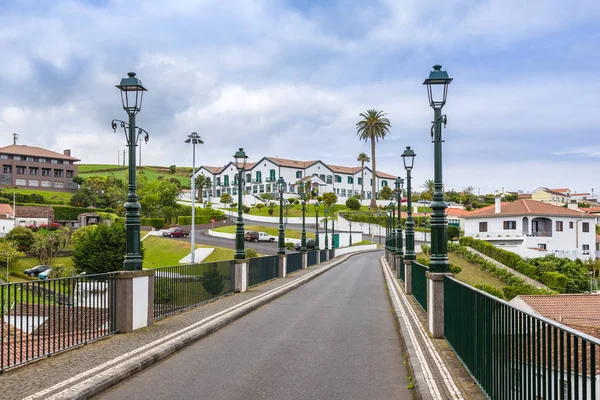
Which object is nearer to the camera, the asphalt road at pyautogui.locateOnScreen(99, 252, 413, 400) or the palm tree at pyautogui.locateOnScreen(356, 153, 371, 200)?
the asphalt road at pyautogui.locateOnScreen(99, 252, 413, 400)

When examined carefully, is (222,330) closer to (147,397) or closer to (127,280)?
(127,280)

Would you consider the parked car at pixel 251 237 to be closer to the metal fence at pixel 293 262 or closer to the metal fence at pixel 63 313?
the metal fence at pixel 293 262

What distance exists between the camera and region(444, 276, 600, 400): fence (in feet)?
12.5

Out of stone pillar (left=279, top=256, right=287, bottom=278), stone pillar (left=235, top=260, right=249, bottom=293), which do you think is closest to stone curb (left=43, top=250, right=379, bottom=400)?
stone pillar (left=235, top=260, right=249, bottom=293)

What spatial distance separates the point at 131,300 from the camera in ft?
37.6

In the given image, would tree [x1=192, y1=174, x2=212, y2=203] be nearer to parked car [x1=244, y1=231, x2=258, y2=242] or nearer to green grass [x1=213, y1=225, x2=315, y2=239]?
green grass [x1=213, y1=225, x2=315, y2=239]

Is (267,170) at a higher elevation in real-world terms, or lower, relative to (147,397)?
higher

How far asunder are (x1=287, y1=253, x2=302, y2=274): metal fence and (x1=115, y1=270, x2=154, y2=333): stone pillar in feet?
70.7

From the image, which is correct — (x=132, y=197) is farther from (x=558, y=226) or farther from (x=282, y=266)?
(x=558, y=226)

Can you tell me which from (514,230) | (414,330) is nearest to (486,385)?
(414,330)

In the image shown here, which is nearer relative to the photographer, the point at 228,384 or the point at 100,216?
the point at 228,384

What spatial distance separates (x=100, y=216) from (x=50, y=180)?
42.6m

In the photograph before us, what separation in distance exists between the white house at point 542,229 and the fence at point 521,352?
2624 inches

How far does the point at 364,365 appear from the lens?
30.1ft
